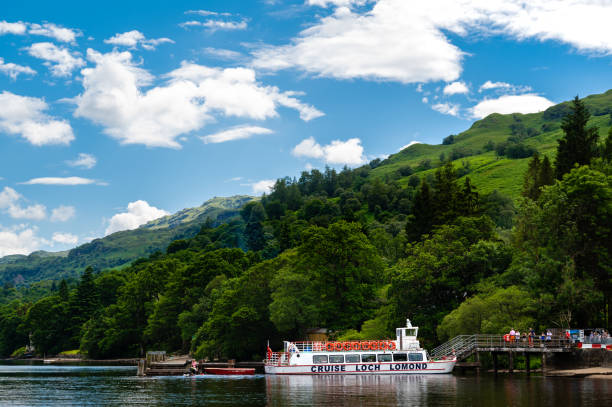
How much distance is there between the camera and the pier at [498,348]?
229 feet

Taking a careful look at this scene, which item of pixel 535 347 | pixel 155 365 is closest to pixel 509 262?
pixel 535 347

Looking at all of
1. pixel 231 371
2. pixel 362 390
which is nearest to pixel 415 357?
pixel 362 390

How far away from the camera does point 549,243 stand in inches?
2953

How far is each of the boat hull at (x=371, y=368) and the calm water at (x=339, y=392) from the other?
8.18 feet

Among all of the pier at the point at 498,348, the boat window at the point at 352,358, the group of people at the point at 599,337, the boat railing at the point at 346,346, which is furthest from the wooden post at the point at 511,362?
the boat window at the point at 352,358

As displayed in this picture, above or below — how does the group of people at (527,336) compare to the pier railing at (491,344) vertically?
above

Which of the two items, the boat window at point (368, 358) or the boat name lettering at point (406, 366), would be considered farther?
the boat window at point (368, 358)

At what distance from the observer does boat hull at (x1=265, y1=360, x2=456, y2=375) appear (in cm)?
7975

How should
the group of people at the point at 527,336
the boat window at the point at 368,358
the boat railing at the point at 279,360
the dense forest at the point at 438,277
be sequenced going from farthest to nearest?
the boat railing at the point at 279,360 → the boat window at the point at 368,358 → the dense forest at the point at 438,277 → the group of people at the point at 527,336

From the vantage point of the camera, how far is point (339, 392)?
60.2 metres

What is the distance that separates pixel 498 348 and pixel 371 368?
18.2m

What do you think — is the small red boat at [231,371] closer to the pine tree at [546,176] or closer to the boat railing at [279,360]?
the boat railing at [279,360]

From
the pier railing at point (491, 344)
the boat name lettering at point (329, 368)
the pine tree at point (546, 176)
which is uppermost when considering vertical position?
the pine tree at point (546, 176)

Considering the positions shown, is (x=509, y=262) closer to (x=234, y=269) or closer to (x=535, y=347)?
(x=535, y=347)
